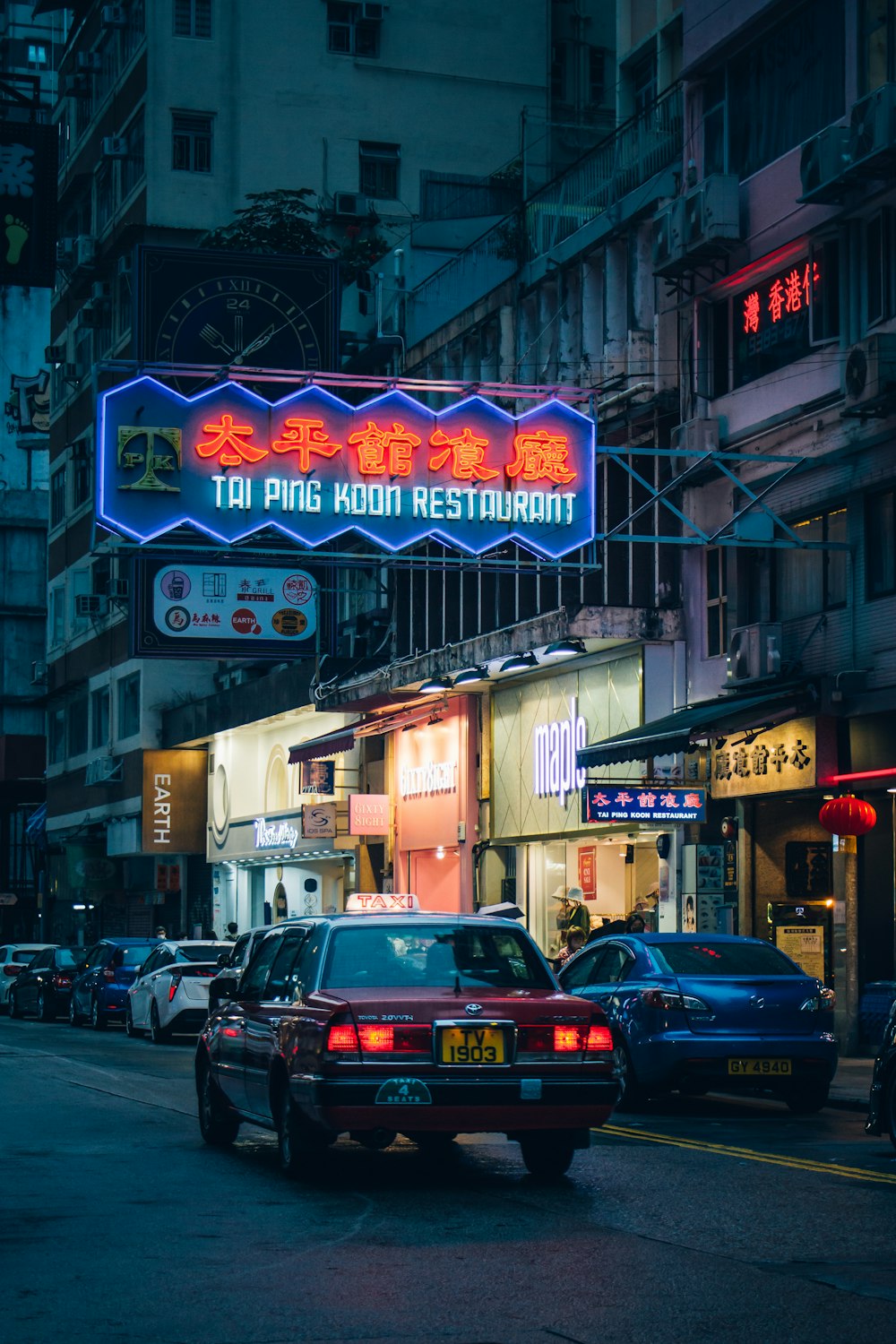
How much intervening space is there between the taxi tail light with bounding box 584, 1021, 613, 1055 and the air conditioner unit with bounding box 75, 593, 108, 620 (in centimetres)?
4351

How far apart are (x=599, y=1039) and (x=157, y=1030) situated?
18.0 m

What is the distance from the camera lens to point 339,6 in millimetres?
50938

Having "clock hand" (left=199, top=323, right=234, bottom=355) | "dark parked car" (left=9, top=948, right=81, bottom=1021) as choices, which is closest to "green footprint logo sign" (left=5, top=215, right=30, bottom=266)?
"clock hand" (left=199, top=323, right=234, bottom=355)

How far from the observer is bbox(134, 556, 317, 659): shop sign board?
36812 mm

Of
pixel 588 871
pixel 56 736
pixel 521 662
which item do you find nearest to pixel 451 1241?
pixel 521 662

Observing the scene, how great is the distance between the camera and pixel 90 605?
53781mm

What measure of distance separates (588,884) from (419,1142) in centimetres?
1654

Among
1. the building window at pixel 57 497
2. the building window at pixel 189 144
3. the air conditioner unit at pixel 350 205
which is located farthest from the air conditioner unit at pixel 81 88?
the air conditioner unit at pixel 350 205

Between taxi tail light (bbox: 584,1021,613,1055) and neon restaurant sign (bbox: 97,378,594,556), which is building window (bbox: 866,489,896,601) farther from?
taxi tail light (bbox: 584,1021,613,1055)

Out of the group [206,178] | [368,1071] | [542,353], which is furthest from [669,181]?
[206,178]

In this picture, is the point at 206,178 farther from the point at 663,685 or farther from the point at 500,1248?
the point at 500,1248

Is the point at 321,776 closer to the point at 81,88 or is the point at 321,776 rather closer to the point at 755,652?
the point at 755,652

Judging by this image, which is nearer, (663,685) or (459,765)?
(663,685)

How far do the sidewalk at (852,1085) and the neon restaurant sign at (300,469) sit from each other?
6.22 meters
